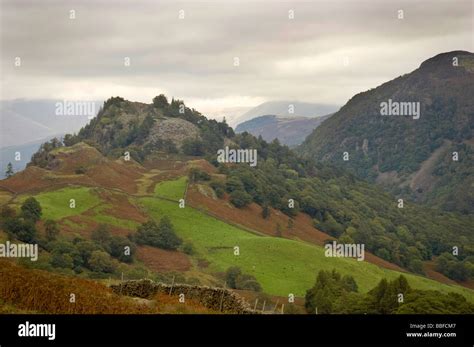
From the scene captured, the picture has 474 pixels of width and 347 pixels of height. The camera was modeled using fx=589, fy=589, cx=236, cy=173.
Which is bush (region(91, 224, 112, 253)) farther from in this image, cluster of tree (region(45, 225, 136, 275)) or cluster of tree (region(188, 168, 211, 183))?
cluster of tree (region(188, 168, 211, 183))

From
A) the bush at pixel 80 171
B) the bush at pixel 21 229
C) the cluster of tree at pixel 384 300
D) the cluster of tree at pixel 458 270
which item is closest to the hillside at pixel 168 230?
the bush at pixel 21 229

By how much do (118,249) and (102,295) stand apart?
91.9 m

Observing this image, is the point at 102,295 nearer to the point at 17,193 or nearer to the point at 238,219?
the point at 17,193

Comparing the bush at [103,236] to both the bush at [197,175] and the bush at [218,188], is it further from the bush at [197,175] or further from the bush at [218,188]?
the bush at [197,175]

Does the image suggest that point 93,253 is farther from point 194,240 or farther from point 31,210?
point 194,240

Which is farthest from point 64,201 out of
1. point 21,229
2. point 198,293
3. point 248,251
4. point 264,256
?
point 198,293

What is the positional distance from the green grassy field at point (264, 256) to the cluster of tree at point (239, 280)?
327cm

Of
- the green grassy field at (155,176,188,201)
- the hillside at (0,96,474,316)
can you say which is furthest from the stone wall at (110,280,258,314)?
the green grassy field at (155,176,188,201)

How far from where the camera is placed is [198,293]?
44.7 meters

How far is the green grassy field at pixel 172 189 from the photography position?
169 m
